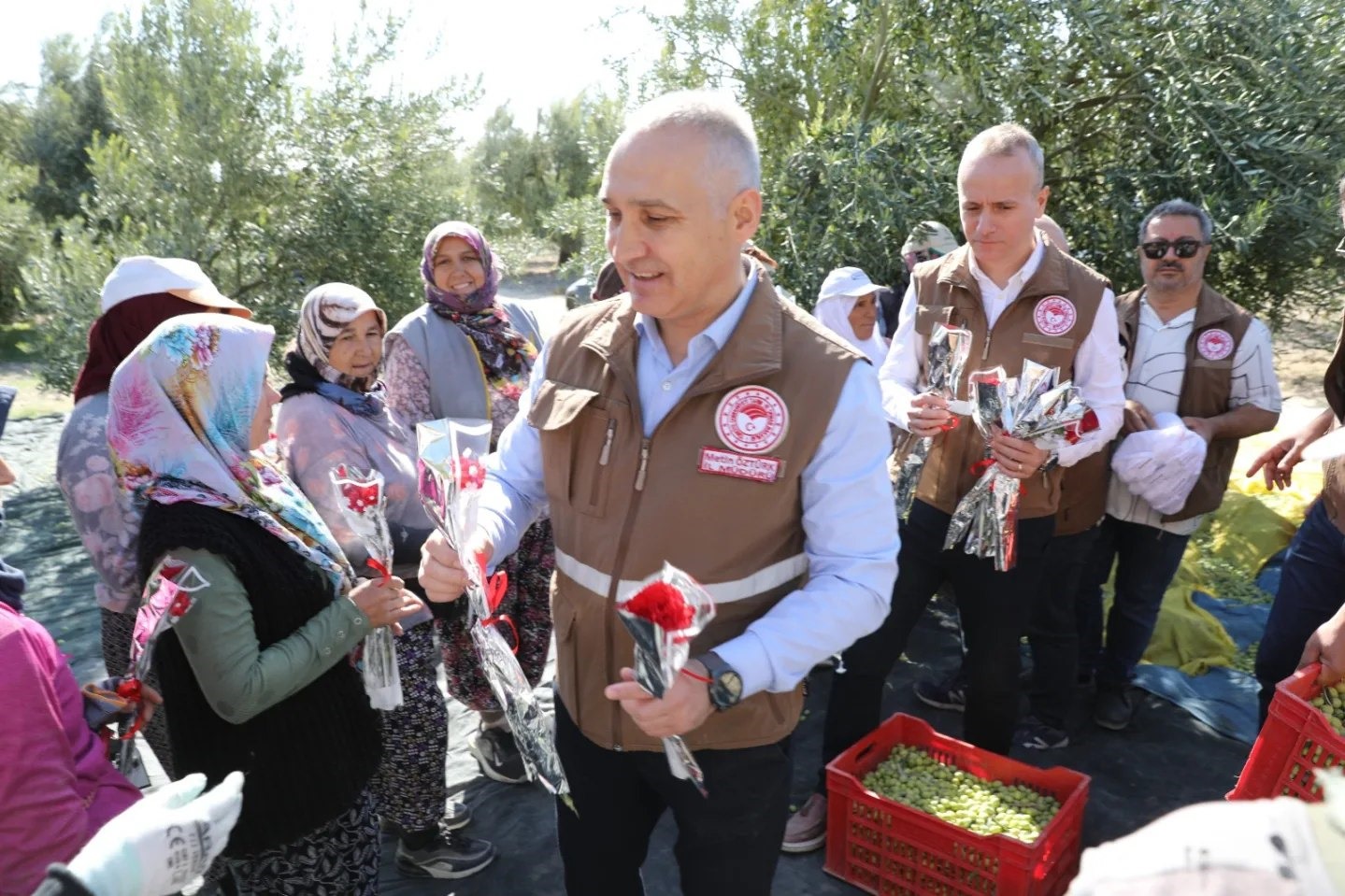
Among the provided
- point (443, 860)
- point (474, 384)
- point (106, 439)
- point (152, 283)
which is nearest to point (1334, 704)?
point (443, 860)

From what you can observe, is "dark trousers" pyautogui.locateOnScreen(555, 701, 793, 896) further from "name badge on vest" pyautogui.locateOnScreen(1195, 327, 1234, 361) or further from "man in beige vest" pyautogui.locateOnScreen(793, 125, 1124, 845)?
"name badge on vest" pyautogui.locateOnScreen(1195, 327, 1234, 361)

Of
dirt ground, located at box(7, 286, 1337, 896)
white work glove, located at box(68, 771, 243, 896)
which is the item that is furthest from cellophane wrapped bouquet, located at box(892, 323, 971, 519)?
white work glove, located at box(68, 771, 243, 896)

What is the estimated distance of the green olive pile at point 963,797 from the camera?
291cm

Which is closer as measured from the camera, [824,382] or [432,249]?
[824,382]

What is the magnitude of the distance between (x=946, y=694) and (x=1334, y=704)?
222cm

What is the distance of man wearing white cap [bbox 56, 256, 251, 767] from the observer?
9.59 ft

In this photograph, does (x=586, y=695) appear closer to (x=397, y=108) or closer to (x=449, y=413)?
(x=449, y=413)

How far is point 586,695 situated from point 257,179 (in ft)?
26.1

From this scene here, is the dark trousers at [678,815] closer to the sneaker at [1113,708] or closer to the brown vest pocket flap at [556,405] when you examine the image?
the brown vest pocket flap at [556,405]

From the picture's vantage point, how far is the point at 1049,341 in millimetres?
3086

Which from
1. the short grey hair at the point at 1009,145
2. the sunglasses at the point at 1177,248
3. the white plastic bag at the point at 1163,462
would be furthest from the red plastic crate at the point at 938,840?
the sunglasses at the point at 1177,248

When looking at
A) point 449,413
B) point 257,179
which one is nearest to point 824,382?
point 449,413

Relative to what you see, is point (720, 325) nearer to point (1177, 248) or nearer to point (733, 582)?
point (733, 582)

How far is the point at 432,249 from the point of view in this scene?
402 centimetres
